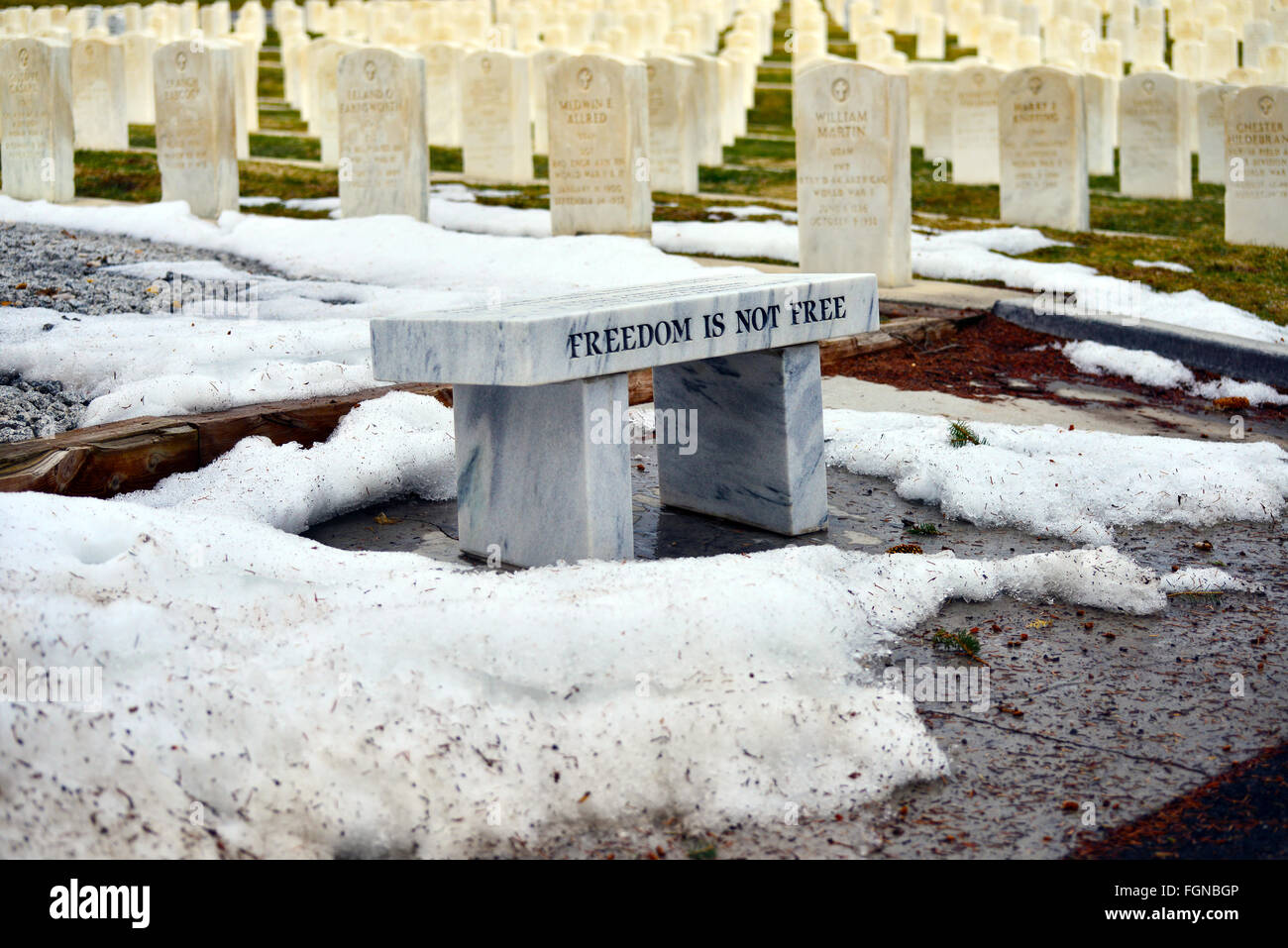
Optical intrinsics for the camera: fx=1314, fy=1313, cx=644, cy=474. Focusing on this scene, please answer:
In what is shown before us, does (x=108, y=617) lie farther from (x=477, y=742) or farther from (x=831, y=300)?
(x=831, y=300)

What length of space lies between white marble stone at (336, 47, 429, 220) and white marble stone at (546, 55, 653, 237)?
3.86 feet

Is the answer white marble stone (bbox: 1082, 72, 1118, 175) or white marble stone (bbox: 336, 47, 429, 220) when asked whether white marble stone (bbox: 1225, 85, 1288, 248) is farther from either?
white marble stone (bbox: 336, 47, 429, 220)

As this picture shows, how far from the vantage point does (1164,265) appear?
963 centimetres

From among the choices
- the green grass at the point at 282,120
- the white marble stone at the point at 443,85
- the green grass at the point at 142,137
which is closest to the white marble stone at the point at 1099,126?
the white marble stone at the point at 443,85

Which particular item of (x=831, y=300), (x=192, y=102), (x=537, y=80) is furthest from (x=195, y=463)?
(x=537, y=80)

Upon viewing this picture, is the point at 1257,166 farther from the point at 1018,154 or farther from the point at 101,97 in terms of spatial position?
the point at 101,97

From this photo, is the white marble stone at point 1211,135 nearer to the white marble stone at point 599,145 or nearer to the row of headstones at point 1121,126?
the row of headstones at point 1121,126

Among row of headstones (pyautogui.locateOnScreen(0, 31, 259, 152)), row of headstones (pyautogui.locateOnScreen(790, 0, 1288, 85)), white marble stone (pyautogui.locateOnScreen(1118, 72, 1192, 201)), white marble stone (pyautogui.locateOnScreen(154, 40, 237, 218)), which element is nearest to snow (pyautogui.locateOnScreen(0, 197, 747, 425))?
white marble stone (pyautogui.locateOnScreen(154, 40, 237, 218))

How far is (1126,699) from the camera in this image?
3273 mm

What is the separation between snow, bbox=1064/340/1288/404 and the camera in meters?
6.73

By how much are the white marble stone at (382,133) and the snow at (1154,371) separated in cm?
586

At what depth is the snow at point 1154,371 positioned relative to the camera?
6.73 meters

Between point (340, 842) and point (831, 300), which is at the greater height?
point (831, 300)

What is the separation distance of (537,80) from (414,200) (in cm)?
709
